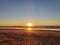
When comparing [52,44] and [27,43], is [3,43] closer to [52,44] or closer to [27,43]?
[27,43]

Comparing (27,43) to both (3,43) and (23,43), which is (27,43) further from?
(3,43)

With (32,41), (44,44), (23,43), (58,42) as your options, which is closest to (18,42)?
(23,43)

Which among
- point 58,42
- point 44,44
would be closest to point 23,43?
point 44,44

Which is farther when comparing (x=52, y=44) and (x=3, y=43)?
(x=3, y=43)

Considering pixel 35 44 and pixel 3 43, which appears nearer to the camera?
pixel 35 44

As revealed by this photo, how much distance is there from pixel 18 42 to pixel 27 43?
1.15ft

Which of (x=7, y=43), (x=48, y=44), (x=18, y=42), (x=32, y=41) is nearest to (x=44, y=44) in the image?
(x=48, y=44)

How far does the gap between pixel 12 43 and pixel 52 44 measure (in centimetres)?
146

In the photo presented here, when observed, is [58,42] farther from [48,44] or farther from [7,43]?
[7,43]

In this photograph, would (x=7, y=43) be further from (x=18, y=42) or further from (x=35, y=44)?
(x=35, y=44)

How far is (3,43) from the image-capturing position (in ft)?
17.0

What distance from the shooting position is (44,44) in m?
4.89

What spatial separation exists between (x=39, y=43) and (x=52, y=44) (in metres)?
0.46

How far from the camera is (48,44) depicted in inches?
191
